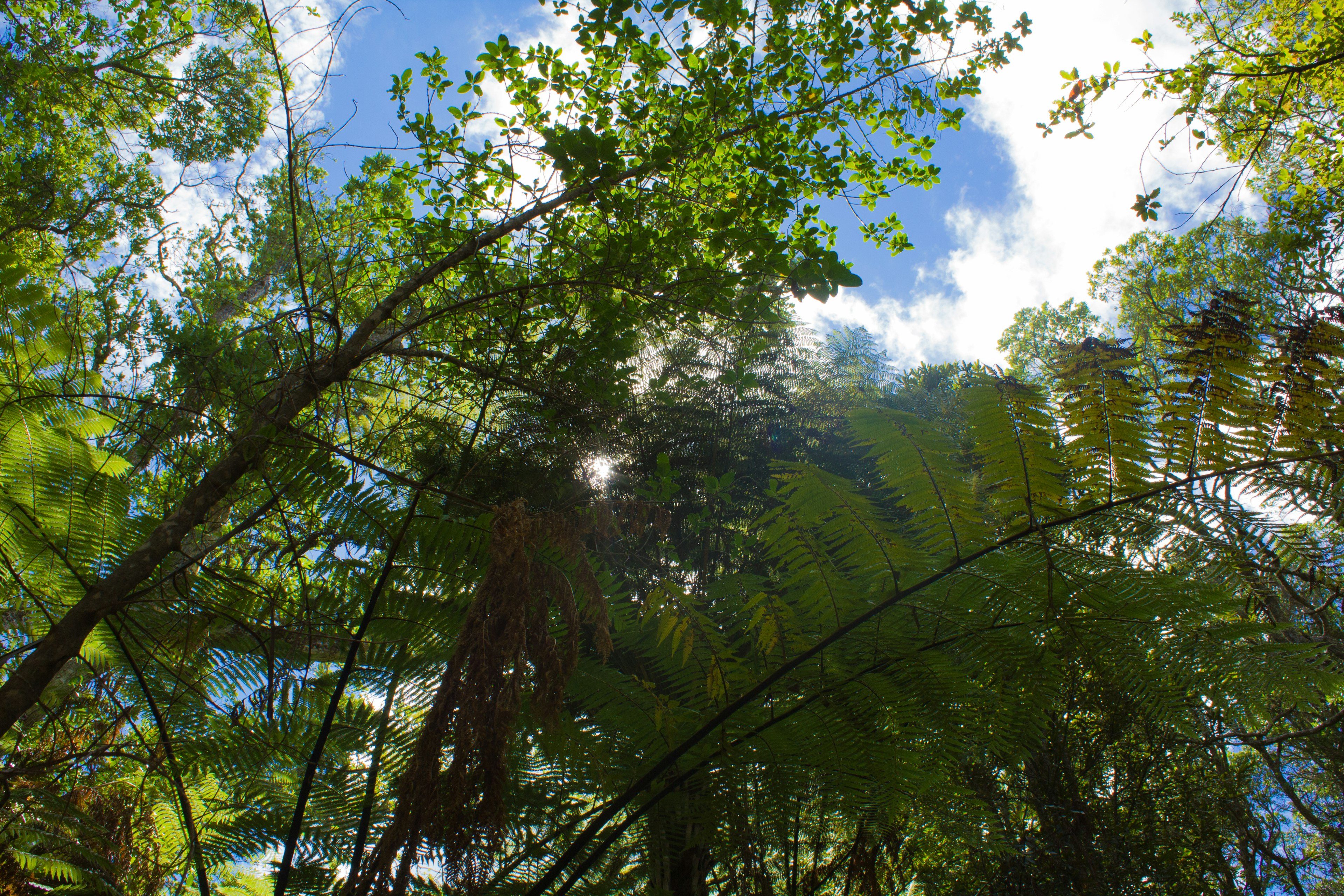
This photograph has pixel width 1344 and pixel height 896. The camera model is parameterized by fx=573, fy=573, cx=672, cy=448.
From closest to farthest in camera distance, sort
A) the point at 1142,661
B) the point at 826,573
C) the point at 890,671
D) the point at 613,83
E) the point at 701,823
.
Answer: the point at 1142,661 < the point at 826,573 < the point at 890,671 < the point at 701,823 < the point at 613,83

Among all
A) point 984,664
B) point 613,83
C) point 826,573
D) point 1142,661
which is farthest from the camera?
point 613,83

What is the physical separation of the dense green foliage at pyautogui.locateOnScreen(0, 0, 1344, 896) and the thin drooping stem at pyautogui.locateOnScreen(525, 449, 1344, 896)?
0.05 ft

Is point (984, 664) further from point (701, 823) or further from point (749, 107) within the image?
point (749, 107)

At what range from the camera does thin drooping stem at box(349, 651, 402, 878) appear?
150 cm

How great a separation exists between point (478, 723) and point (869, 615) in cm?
88

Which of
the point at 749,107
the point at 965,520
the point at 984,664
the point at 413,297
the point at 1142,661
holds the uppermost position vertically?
the point at 749,107

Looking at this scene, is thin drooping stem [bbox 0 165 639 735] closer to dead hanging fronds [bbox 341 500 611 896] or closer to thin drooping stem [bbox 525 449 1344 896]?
dead hanging fronds [bbox 341 500 611 896]

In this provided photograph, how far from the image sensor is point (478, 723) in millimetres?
1049

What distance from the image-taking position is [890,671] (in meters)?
1.56

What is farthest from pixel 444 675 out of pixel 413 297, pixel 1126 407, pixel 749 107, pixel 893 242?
pixel 893 242

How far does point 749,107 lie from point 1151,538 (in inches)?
98.7

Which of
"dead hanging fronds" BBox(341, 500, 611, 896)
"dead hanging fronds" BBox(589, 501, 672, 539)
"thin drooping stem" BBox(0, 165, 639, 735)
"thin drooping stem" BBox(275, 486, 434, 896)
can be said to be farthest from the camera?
"dead hanging fronds" BBox(589, 501, 672, 539)

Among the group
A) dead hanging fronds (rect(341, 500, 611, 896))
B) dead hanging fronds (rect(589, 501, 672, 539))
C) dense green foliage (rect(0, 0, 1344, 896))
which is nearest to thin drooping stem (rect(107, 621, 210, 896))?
dense green foliage (rect(0, 0, 1344, 896))

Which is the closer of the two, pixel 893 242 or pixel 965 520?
pixel 965 520
